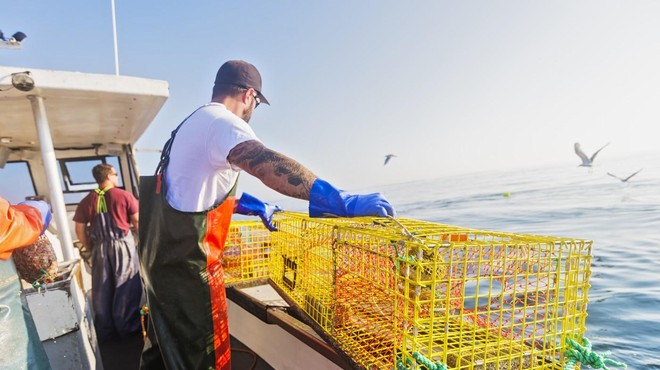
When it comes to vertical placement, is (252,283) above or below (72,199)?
below

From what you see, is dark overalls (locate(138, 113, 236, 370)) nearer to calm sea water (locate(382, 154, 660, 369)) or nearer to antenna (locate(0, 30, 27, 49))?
antenna (locate(0, 30, 27, 49))

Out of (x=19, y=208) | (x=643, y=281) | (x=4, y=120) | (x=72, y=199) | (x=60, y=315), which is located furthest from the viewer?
(x=643, y=281)

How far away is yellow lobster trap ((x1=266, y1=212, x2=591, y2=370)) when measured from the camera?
4.70ft

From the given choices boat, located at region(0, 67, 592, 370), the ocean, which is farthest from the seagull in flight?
boat, located at region(0, 67, 592, 370)

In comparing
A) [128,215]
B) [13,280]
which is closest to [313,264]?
[13,280]

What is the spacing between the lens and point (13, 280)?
72.4 inches

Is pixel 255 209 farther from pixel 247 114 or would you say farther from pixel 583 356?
pixel 583 356

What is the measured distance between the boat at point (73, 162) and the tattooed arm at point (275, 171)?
103 centimetres

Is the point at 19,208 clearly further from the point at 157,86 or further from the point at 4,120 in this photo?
the point at 4,120

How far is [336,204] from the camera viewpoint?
5.22 feet

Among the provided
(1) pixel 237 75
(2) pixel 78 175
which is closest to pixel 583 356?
(1) pixel 237 75

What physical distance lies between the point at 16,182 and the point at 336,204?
7083 mm

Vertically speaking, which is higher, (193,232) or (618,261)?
(193,232)

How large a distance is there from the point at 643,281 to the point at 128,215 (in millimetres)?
9042
